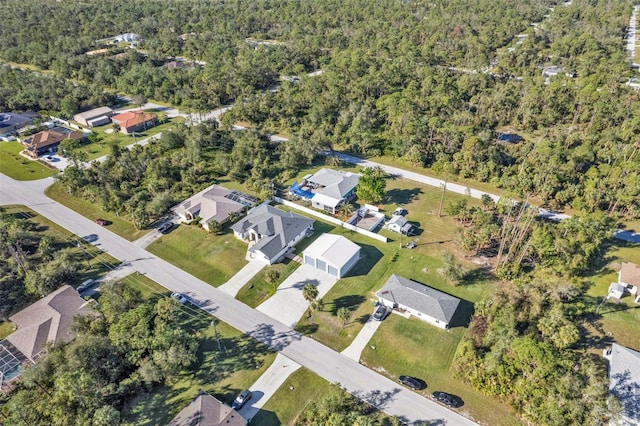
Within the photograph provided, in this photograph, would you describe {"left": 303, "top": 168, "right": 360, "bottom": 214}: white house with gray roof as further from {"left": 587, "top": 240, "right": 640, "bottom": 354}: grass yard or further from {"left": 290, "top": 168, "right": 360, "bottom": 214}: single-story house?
{"left": 587, "top": 240, "right": 640, "bottom": 354}: grass yard

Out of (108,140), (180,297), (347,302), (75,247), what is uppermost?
(108,140)

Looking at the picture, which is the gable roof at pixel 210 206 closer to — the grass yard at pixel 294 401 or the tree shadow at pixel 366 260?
the tree shadow at pixel 366 260

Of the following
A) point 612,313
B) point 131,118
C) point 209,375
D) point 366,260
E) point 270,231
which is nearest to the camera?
point 209,375

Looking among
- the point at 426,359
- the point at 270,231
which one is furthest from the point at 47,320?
the point at 426,359

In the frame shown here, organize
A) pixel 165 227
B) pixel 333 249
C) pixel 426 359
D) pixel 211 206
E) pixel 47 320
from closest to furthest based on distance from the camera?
1. pixel 426 359
2. pixel 47 320
3. pixel 333 249
4. pixel 165 227
5. pixel 211 206

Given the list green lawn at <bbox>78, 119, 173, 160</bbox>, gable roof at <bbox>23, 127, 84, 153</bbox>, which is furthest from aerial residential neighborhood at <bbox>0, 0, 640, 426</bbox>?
green lawn at <bbox>78, 119, 173, 160</bbox>

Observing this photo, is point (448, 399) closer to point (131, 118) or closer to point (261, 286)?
point (261, 286)
